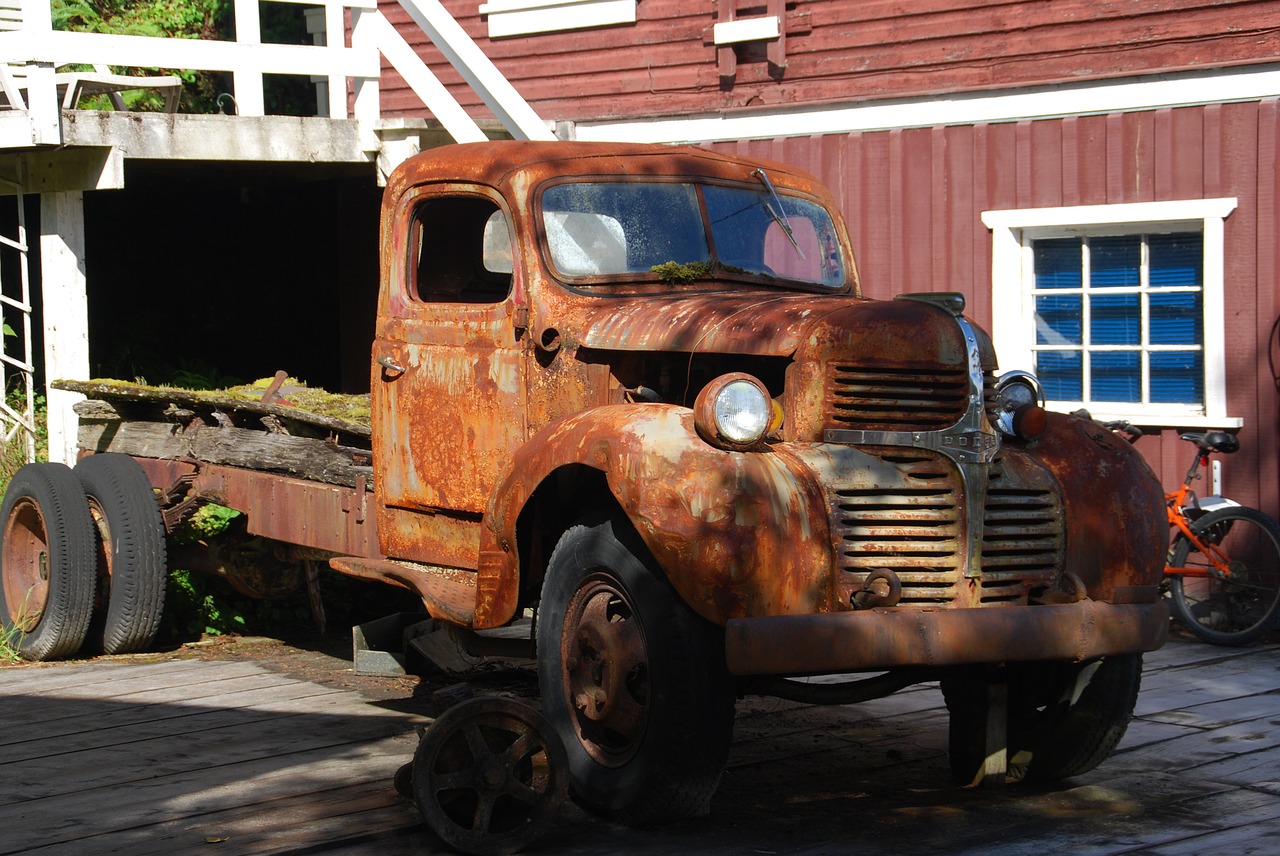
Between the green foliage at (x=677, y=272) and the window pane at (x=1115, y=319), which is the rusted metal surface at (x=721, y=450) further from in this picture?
the window pane at (x=1115, y=319)

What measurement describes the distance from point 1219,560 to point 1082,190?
2.18 metres

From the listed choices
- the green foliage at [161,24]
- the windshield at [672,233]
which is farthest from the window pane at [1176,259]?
the green foliage at [161,24]

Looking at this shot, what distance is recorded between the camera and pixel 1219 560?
7961mm

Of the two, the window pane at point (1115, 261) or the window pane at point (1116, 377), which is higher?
the window pane at point (1115, 261)

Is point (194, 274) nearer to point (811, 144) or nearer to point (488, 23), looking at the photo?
point (488, 23)

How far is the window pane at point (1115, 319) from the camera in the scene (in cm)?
873

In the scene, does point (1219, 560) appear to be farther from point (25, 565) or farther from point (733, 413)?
point (25, 565)

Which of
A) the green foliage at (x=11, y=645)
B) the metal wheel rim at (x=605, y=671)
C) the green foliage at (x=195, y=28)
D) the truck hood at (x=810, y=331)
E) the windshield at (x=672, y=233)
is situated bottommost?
the green foliage at (x=11, y=645)

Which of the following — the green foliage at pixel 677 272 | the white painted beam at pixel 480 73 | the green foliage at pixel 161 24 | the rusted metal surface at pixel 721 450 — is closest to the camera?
the rusted metal surface at pixel 721 450

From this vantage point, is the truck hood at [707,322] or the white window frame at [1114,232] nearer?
the truck hood at [707,322]

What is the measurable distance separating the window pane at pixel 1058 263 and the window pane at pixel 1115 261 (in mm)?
85

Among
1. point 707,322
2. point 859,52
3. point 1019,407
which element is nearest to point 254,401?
point 707,322

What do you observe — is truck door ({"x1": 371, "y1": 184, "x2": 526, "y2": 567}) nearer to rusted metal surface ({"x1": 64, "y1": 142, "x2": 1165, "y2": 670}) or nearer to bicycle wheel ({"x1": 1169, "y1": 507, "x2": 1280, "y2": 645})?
rusted metal surface ({"x1": 64, "y1": 142, "x2": 1165, "y2": 670})

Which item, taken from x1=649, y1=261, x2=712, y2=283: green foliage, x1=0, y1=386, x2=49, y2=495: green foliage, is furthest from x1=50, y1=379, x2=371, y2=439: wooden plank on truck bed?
x1=649, y1=261, x2=712, y2=283: green foliage
